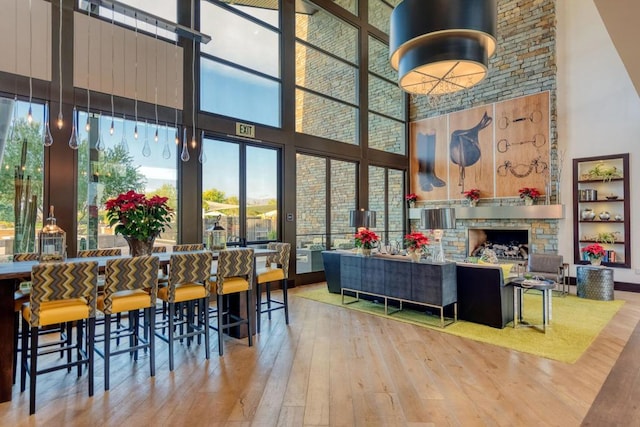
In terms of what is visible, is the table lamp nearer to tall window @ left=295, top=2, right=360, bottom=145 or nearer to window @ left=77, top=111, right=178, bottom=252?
window @ left=77, top=111, right=178, bottom=252

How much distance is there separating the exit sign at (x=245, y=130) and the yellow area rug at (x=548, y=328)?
9.98 feet

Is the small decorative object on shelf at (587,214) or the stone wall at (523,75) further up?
the stone wall at (523,75)

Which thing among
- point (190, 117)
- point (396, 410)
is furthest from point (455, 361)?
point (190, 117)

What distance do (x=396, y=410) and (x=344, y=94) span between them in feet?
23.6

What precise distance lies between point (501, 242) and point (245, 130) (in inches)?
251

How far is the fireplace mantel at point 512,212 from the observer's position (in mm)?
7227

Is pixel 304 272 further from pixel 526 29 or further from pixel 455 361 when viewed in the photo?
pixel 526 29

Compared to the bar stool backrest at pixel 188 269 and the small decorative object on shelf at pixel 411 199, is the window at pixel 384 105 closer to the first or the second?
the small decorative object on shelf at pixel 411 199

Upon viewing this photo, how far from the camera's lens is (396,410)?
2.54 meters

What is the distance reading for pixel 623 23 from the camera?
251cm

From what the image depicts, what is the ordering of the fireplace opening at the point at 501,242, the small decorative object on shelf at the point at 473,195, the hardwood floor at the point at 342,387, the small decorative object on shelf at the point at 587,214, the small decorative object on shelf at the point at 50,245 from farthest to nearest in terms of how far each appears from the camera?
the small decorative object on shelf at the point at 473,195
the fireplace opening at the point at 501,242
the small decorative object on shelf at the point at 587,214
the small decorative object on shelf at the point at 50,245
the hardwood floor at the point at 342,387

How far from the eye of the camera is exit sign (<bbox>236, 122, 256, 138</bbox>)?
6.24 metres

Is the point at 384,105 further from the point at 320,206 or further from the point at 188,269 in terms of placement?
the point at 188,269

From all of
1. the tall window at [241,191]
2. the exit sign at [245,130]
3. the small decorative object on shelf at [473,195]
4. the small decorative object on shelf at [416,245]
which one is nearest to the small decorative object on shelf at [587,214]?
the small decorative object on shelf at [473,195]
